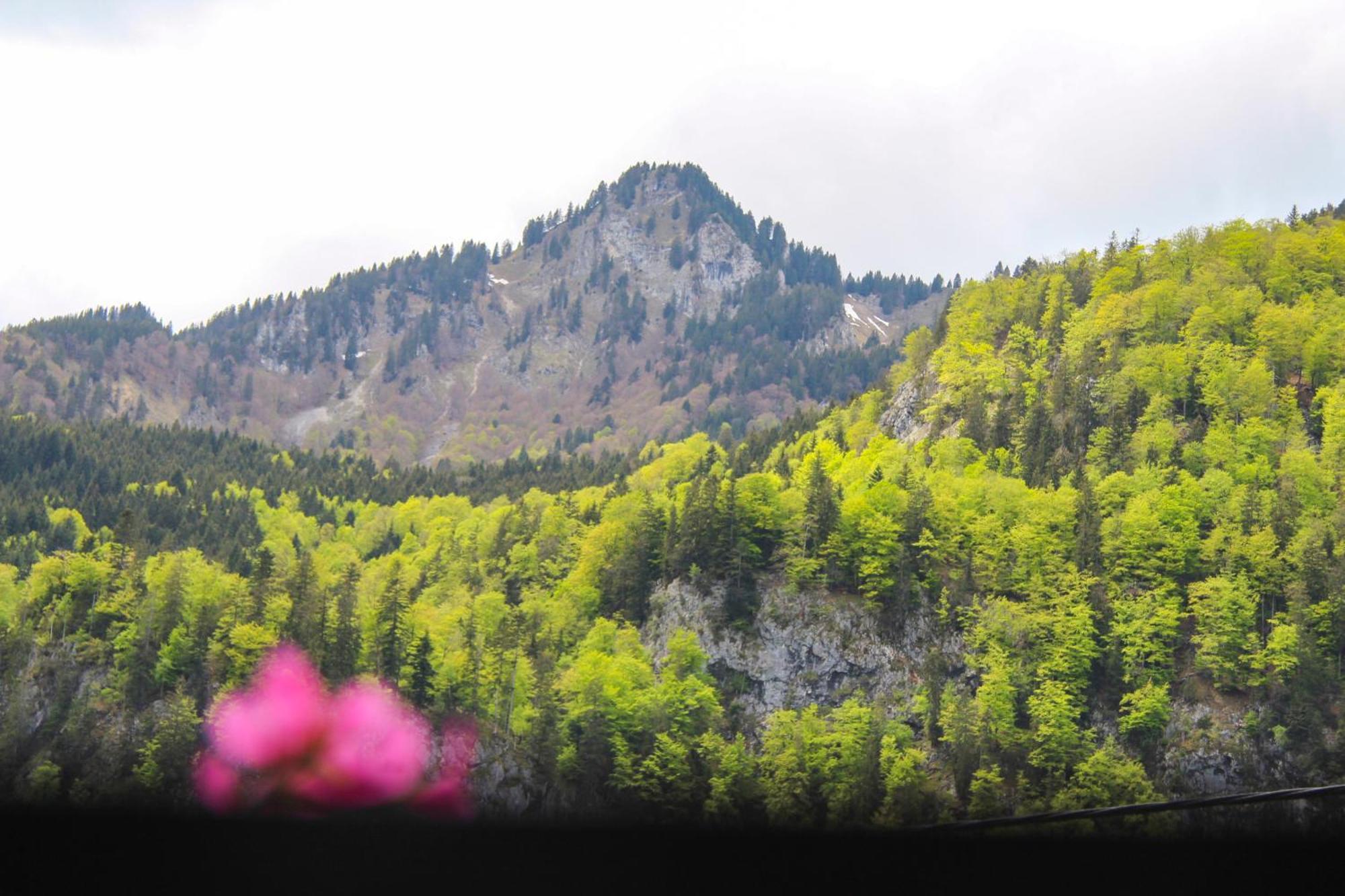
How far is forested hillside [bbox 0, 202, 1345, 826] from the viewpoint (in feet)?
343

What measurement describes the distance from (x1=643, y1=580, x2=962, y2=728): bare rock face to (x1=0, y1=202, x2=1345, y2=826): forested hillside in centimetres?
32

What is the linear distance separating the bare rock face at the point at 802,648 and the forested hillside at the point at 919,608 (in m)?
0.32

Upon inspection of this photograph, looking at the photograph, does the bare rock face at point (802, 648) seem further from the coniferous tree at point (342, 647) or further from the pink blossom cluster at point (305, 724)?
the coniferous tree at point (342, 647)

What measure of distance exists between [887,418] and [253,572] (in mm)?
80280

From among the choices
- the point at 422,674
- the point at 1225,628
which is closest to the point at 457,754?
the point at 422,674

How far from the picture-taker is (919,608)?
125500 millimetres

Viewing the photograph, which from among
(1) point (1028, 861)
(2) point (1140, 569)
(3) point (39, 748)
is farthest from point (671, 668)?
(1) point (1028, 861)

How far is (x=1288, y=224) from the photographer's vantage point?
188250mm

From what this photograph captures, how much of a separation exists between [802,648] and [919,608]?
1159 centimetres

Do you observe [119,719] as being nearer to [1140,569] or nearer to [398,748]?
[398,748]

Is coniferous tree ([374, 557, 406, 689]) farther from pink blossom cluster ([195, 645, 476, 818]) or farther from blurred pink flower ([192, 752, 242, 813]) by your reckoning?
blurred pink flower ([192, 752, 242, 813])

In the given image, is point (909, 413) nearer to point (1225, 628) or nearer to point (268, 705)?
point (1225, 628)

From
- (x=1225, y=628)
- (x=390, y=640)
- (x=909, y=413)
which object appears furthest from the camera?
(x=909, y=413)

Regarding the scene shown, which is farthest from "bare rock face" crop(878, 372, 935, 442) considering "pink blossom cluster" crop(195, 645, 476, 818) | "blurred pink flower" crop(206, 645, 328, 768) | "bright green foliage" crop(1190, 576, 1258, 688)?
"blurred pink flower" crop(206, 645, 328, 768)
